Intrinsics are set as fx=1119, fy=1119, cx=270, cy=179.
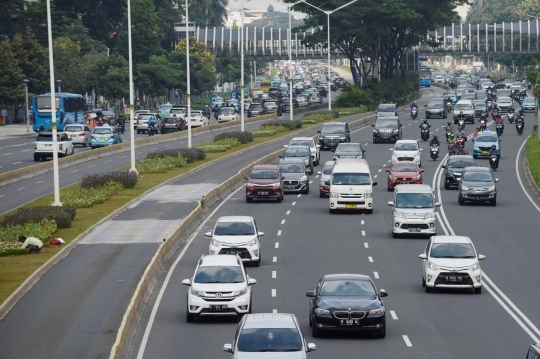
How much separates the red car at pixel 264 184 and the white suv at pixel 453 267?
69.3 ft

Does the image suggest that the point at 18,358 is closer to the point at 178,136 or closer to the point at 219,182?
the point at 219,182

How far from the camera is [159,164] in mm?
66125

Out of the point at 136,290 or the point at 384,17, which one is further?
the point at 384,17

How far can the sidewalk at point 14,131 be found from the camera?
9961cm

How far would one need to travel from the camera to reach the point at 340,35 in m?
118

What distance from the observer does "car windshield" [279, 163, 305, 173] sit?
55531 mm

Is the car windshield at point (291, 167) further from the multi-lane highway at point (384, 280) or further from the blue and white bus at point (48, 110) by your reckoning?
the blue and white bus at point (48, 110)

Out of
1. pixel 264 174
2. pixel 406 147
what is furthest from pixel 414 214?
pixel 406 147

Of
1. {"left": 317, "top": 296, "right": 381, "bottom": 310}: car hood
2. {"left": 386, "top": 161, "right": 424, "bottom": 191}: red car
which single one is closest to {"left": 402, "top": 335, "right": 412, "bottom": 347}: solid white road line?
{"left": 317, "top": 296, "right": 381, "bottom": 310}: car hood

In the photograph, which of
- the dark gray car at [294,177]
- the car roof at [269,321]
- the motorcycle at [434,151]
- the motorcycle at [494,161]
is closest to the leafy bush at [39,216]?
the dark gray car at [294,177]

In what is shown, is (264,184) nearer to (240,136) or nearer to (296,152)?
(296,152)

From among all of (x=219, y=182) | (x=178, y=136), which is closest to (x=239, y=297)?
(x=219, y=182)

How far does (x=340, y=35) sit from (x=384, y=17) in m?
5.93

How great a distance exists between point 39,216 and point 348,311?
20683 millimetres
